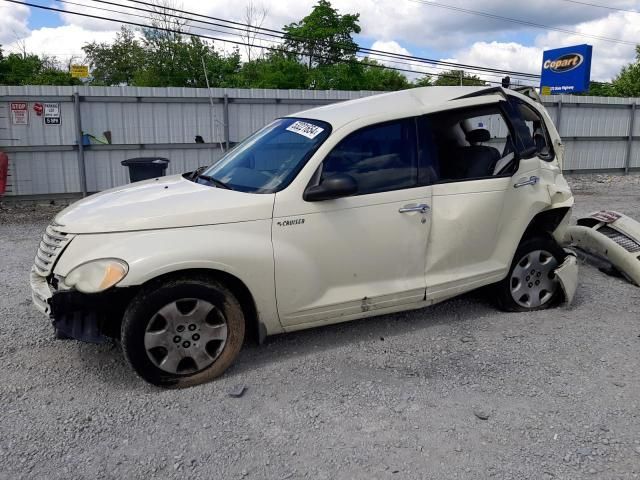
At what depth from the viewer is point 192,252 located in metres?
3.55

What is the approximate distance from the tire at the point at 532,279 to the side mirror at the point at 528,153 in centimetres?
71

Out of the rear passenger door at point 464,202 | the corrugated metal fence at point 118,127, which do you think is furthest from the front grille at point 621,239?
the corrugated metal fence at point 118,127

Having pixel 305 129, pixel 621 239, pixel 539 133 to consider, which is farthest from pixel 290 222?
pixel 621 239

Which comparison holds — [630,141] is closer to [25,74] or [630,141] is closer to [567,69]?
[567,69]

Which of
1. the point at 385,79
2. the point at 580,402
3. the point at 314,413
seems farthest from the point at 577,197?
the point at 385,79

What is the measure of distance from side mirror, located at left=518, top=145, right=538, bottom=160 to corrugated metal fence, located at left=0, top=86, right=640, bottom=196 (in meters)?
8.71

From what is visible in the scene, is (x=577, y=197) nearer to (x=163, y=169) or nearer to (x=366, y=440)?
(x=163, y=169)

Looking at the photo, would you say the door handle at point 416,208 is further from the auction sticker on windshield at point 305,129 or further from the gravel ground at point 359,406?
the gravel ground at point 359,406

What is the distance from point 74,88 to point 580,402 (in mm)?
11148

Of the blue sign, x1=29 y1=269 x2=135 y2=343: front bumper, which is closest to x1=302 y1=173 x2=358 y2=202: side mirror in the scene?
x1=29 y1=269 x2=135 y2=343: front bumper

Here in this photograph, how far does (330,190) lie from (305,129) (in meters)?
0.77

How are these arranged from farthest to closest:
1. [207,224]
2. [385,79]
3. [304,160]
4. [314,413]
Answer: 1. [385,79]
2. [304,160]
3. [207,224]
4. [314,413]

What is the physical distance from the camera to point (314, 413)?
3.46 m

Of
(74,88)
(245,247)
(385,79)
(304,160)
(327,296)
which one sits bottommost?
(327,296)
